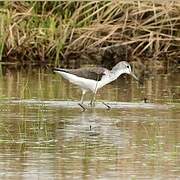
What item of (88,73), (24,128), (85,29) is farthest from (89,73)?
(85,29)

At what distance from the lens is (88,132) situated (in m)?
8.51

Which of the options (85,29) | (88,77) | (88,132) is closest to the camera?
(88,132)

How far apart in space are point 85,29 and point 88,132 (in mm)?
7573

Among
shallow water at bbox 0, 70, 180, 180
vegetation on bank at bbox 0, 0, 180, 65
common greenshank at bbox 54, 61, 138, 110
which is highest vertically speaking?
vegetation on bank at bbox 0, 0, 180, 65

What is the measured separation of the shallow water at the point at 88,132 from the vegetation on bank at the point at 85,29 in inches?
109

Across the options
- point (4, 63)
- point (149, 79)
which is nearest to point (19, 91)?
point (149, 79)

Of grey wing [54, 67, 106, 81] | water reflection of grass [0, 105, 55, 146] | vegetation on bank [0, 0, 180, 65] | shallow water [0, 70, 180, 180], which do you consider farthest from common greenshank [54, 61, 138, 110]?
vegetation on bank [0, 0, 180, 65]

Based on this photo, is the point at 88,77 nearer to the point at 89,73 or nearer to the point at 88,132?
the point at 89,73

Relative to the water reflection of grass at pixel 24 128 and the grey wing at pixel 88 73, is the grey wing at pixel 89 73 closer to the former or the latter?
the grey wing at pixel 88 73

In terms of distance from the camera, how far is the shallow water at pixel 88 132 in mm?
6652

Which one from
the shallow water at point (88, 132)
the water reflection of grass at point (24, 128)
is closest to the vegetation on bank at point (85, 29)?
the shallow water at point (88, 132)

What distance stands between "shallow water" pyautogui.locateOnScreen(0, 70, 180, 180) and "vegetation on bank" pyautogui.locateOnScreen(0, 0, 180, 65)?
277 cm

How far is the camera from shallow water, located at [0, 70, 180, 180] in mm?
6652

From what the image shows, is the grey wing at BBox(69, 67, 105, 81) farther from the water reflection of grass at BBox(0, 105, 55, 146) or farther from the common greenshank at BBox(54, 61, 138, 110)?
the water reflection of grass at BBox(0, 105, 55, 146)
